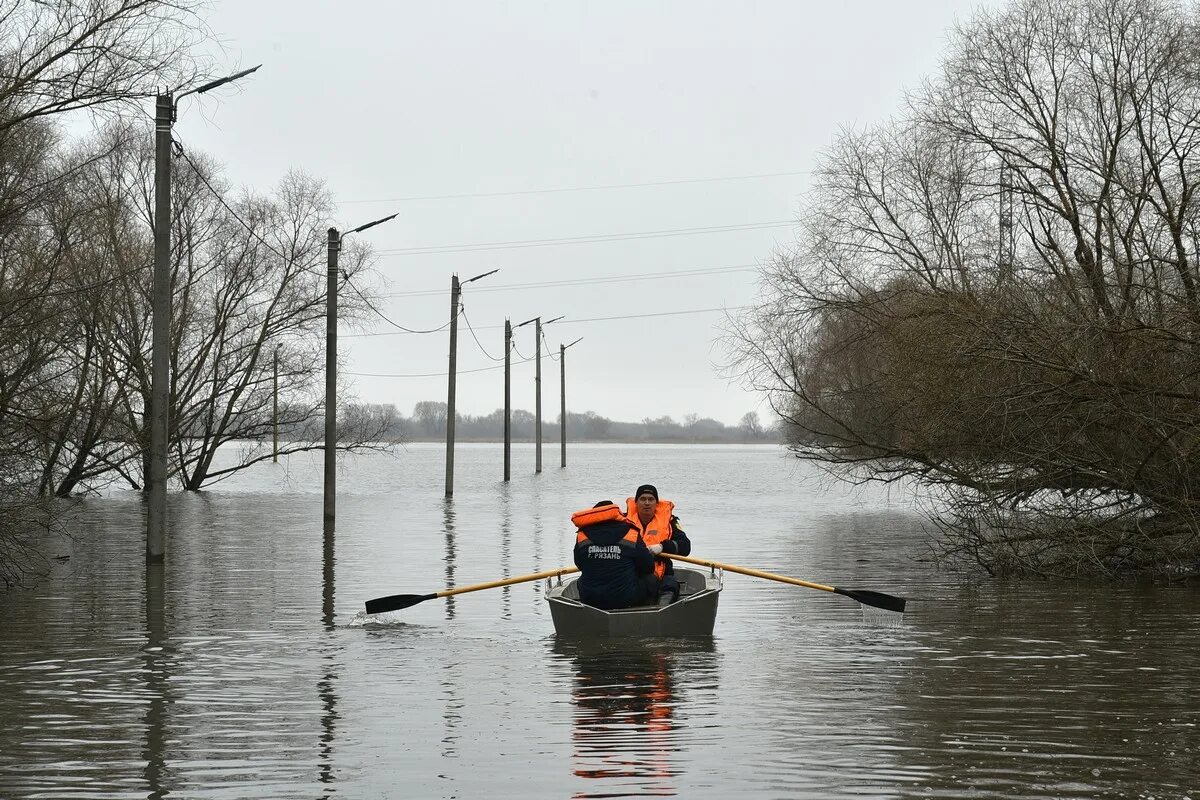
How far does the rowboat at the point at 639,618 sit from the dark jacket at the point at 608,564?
14 cm

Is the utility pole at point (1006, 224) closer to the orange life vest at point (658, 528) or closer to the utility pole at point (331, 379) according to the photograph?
the orange life vest at point (658, 528)

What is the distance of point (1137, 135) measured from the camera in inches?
1019

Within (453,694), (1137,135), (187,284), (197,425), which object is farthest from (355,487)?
(453,694)

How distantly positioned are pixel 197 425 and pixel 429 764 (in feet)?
141

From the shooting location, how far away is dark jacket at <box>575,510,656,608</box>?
1374 centimetres

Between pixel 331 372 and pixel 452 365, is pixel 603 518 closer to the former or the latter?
pixel 331 372

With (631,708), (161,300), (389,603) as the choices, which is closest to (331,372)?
(161,300)

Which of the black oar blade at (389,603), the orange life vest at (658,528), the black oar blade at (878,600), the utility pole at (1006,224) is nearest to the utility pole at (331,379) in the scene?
the utility pole at (1006,224)

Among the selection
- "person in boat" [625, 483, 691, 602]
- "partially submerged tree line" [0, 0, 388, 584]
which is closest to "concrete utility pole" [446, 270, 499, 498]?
"partially submerged tree line" [0, 0, 388, 584]

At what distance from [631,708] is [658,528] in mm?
5049

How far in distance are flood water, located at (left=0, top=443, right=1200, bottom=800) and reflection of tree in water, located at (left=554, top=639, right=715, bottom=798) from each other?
0.04 metres

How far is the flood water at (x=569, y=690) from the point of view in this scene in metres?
7.87

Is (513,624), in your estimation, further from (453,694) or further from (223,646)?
(453,694)

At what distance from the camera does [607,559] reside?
13742 mm
